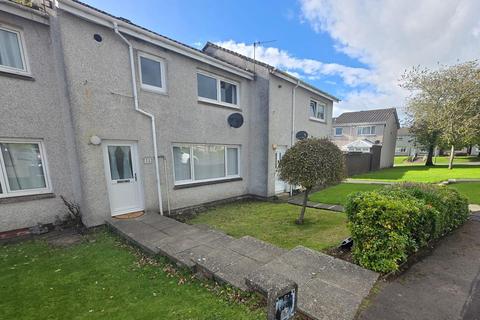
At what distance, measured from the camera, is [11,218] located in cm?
519

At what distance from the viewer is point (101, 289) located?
343 cm

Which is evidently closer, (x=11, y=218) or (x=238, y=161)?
(x=11, y=218)

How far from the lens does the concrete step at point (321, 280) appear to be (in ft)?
8.80

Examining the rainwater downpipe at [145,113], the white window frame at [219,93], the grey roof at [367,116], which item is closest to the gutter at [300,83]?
the white window frame at [219,93]

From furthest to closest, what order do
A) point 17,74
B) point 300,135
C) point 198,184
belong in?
point 300,135 < point 198,184 < point 17,74

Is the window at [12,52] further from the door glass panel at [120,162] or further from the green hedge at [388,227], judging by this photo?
the green hedge at [388,227]

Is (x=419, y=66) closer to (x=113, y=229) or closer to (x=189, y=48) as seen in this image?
(x=189, y=48)

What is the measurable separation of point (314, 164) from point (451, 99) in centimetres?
2402

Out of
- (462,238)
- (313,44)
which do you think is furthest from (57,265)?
(313,44)

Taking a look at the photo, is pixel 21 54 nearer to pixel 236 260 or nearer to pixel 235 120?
pixel 235 120

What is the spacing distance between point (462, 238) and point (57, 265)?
9.07 metres

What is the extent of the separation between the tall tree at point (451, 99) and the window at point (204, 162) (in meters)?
23.2

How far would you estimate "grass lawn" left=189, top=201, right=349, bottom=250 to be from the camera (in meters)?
5.29

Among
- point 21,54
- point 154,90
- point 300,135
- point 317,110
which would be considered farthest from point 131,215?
point 317,110
